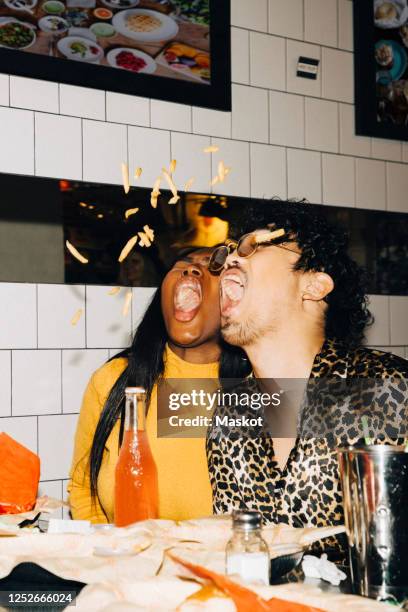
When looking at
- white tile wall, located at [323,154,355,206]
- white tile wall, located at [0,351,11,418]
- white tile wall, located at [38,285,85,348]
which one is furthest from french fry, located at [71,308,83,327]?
white tile wall, located at [323,154,355,206]

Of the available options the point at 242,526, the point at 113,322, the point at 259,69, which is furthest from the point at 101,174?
the point at 242,526

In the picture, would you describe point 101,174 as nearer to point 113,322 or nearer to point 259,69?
point 113,322

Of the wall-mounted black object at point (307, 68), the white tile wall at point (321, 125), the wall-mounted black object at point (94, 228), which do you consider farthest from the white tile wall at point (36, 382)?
the wall-mounted black object at point (307, 68)

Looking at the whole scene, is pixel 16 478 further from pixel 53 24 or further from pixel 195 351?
pixel 53 24

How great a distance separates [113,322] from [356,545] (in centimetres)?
160

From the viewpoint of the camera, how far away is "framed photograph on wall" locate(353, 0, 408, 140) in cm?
294

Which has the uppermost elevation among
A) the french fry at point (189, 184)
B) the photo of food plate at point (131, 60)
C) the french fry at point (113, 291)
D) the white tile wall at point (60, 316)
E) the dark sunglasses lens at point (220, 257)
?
the photo of food plate at point (131, 60)

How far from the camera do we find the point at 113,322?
2.47 meters

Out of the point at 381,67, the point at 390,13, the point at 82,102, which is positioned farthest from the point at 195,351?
the point at 390,13

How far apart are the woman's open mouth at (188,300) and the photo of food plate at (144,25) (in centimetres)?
87

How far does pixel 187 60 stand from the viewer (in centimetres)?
257

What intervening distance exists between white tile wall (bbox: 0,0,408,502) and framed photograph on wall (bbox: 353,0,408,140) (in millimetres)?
41

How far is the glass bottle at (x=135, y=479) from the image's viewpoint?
1.29m

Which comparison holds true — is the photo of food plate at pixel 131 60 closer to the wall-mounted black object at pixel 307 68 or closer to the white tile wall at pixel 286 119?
→ the white tile wall at pixel 286 119
